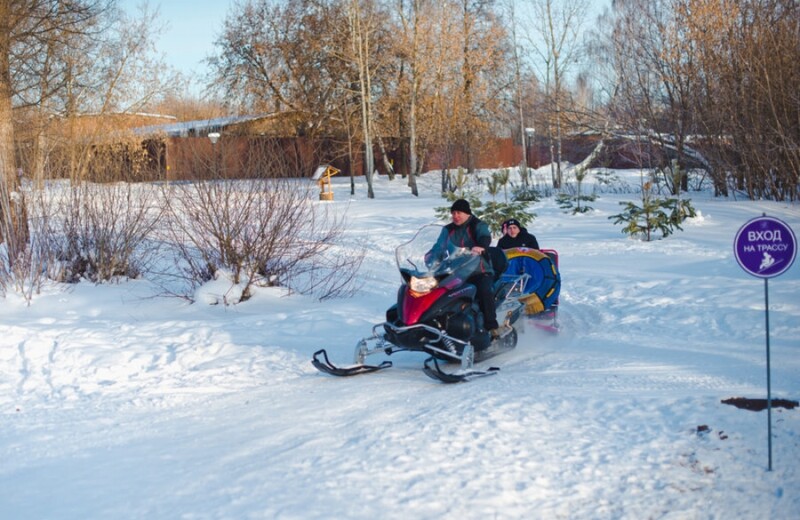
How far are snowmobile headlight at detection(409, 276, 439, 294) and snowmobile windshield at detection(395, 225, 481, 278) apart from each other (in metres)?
0.08

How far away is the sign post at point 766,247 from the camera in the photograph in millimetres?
5891

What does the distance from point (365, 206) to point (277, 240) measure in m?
19.9

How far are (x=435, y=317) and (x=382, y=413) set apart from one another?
1.76 metres

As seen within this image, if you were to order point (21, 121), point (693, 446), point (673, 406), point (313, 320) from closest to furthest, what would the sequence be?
point (693, 446)
point (673, 406)
point (313, 320)
point (21, 121)

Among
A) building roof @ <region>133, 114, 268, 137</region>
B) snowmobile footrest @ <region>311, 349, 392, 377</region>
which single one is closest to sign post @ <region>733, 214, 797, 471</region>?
→ snowmobile footrest @ <region>311, 349, 392, 377</region>

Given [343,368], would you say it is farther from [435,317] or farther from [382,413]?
[382,413]

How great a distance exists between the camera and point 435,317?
861 centimetres

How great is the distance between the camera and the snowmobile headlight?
8.54 metres

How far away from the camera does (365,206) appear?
32.5 meters

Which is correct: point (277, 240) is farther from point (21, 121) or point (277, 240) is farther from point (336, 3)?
point (336, 3)

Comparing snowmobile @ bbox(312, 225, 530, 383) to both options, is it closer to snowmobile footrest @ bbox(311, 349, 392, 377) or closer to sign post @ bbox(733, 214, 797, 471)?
snowmobile footrest @ bbox(311, 349, 392, 377)

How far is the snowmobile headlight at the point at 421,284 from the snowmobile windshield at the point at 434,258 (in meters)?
0.08

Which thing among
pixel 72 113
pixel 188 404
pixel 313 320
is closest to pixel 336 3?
pixel 72 113

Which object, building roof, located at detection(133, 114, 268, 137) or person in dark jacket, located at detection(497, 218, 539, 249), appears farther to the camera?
building roof, located at detection(133, 114, 268, 137)
